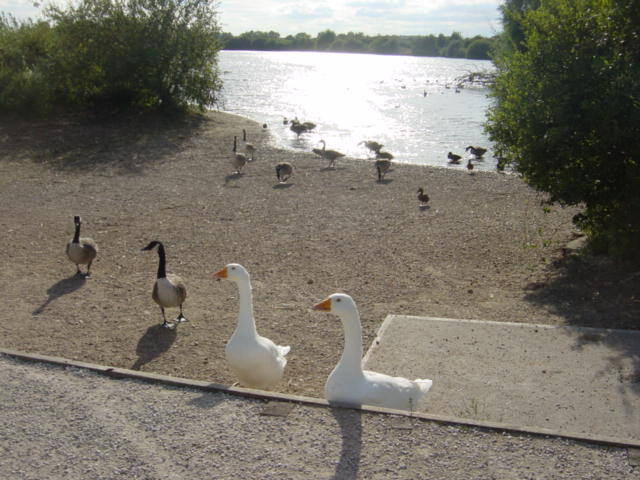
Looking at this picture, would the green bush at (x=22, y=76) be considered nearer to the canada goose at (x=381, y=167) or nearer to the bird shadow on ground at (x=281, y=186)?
the bird shadow on ground at (x=281, y=186)

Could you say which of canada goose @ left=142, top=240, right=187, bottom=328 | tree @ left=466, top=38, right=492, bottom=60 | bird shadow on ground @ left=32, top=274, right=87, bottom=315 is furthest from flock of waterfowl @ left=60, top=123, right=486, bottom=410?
A: tree @ left=466, top=38, right=492, bottom=60

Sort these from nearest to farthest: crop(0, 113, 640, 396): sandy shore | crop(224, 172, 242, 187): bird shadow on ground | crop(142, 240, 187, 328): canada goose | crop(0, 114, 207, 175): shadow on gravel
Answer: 1. crop(0, 113, 640, 396): sandy shore
2. crop(142, 240, 187, 328): canada goose
3. crop(224, 172, 242, 187): bird shadow on ground
4. crop(0, 114, 207, 175): shadow on gravel

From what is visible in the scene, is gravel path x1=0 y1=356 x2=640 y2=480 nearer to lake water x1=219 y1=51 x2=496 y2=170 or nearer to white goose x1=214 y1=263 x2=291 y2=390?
white goose x1=214 y1=263 x2=291 y2=390

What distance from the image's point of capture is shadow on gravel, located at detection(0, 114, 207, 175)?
19.7 metres

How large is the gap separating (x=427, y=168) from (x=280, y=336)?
13.7 m

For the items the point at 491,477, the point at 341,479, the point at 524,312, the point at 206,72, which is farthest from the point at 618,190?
the point at 206,72

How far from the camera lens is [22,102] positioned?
25.5 m

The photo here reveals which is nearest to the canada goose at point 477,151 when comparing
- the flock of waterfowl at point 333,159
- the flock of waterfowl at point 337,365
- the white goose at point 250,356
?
the flock of waterfowl at point 333,159

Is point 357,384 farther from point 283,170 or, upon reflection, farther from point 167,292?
point 283,170

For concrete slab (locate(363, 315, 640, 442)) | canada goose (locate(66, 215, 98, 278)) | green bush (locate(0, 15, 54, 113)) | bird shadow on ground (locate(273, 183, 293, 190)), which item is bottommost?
bird shadow on ground (locate(273, 183, 293, 190))

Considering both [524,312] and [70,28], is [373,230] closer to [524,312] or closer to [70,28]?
[524,312]

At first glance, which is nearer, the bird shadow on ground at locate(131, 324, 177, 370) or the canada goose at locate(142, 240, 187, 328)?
the bird shadow on ground at locate(131, 324, 177, 370)

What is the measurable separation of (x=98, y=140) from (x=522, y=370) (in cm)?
1973

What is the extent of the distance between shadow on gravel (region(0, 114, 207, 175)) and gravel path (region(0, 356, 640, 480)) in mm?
14248
